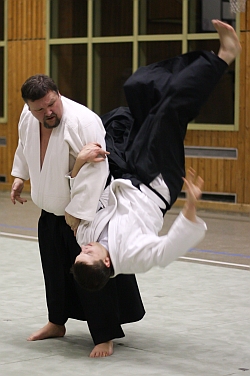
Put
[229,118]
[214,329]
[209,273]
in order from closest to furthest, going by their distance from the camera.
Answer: [214,329], [209,273], [229,118]

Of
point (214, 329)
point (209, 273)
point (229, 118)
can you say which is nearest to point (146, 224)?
point (214, 329)

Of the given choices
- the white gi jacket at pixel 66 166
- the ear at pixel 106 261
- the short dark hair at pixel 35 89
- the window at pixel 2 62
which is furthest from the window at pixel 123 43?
the ear at pixel 106 261

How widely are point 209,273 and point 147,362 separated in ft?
7.93

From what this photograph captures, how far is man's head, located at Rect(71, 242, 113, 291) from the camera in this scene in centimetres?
386

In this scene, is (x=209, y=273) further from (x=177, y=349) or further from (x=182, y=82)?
(x=182, y=82)

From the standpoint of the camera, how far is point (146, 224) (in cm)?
403

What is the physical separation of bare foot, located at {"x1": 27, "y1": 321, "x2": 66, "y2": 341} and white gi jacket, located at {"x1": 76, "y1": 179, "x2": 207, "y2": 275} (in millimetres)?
747

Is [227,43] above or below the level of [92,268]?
above

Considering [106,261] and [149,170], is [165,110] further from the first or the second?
[106,261]

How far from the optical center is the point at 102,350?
438 centimetres

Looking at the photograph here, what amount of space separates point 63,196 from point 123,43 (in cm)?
742

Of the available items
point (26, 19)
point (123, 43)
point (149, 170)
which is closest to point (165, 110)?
point (149, 170)

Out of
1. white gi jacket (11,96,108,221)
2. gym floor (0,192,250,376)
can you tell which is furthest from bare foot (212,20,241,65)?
gym floor (0,192,250,376)

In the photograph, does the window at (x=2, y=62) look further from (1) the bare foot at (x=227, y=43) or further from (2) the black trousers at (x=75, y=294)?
(1) the bare foot at (x=227, y=43)
